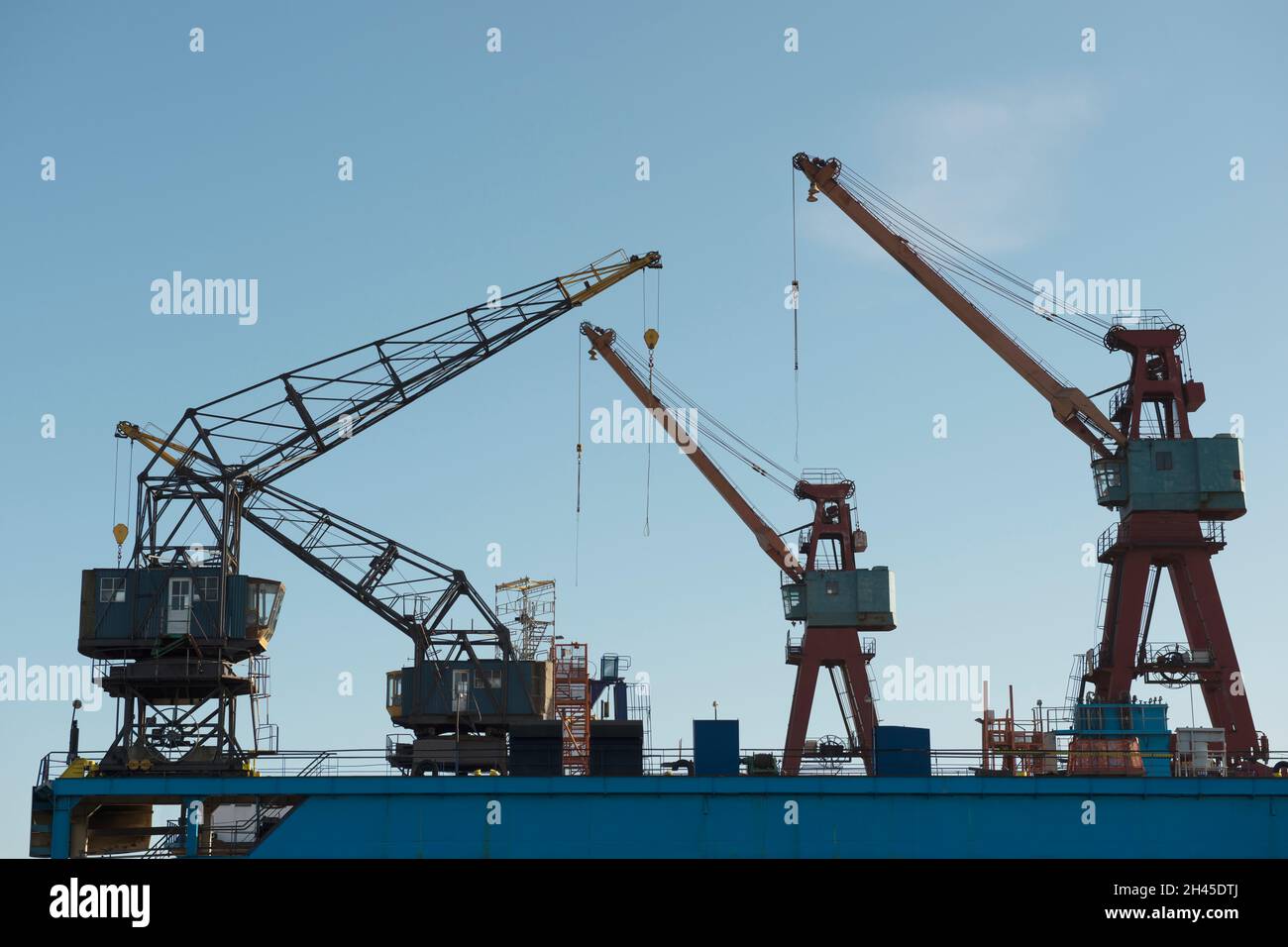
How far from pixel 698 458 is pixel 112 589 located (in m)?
38.5

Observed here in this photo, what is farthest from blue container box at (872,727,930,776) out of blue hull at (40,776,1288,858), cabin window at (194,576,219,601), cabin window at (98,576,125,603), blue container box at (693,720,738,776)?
cabin window at (98,576,125,603)

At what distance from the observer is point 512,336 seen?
84.2 m

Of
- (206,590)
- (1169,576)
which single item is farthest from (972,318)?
(206,590)

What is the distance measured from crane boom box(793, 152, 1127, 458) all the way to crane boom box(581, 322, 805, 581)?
17.5 metres

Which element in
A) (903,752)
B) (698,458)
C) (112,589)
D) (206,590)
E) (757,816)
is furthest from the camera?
(698,458)

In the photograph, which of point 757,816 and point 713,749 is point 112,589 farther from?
point 757,816

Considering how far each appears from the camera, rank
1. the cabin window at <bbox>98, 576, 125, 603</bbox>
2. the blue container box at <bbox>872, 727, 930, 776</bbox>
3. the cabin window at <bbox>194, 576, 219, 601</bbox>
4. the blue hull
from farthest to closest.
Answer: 1. the cabin window at <bbox>194, 576, 219, 601</bbox>
2. the cabin window at <bbox>98, 576, 125, 603</bbox>
3. the blue container box at <bbox>872, 727, 930, 776</bbox>
4. the blue hull

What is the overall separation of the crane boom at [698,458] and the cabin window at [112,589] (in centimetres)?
3643

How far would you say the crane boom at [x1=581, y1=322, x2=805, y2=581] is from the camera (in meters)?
97.0

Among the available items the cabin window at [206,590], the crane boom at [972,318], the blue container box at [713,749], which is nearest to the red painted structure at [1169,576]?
the crane boom at [972,318]

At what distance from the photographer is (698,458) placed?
325 feet

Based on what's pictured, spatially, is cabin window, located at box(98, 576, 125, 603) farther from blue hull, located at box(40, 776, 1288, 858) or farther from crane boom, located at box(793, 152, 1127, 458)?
crane boom, located at box(793, 152, 1127, 458)

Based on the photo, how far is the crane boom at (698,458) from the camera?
97.0 metres
